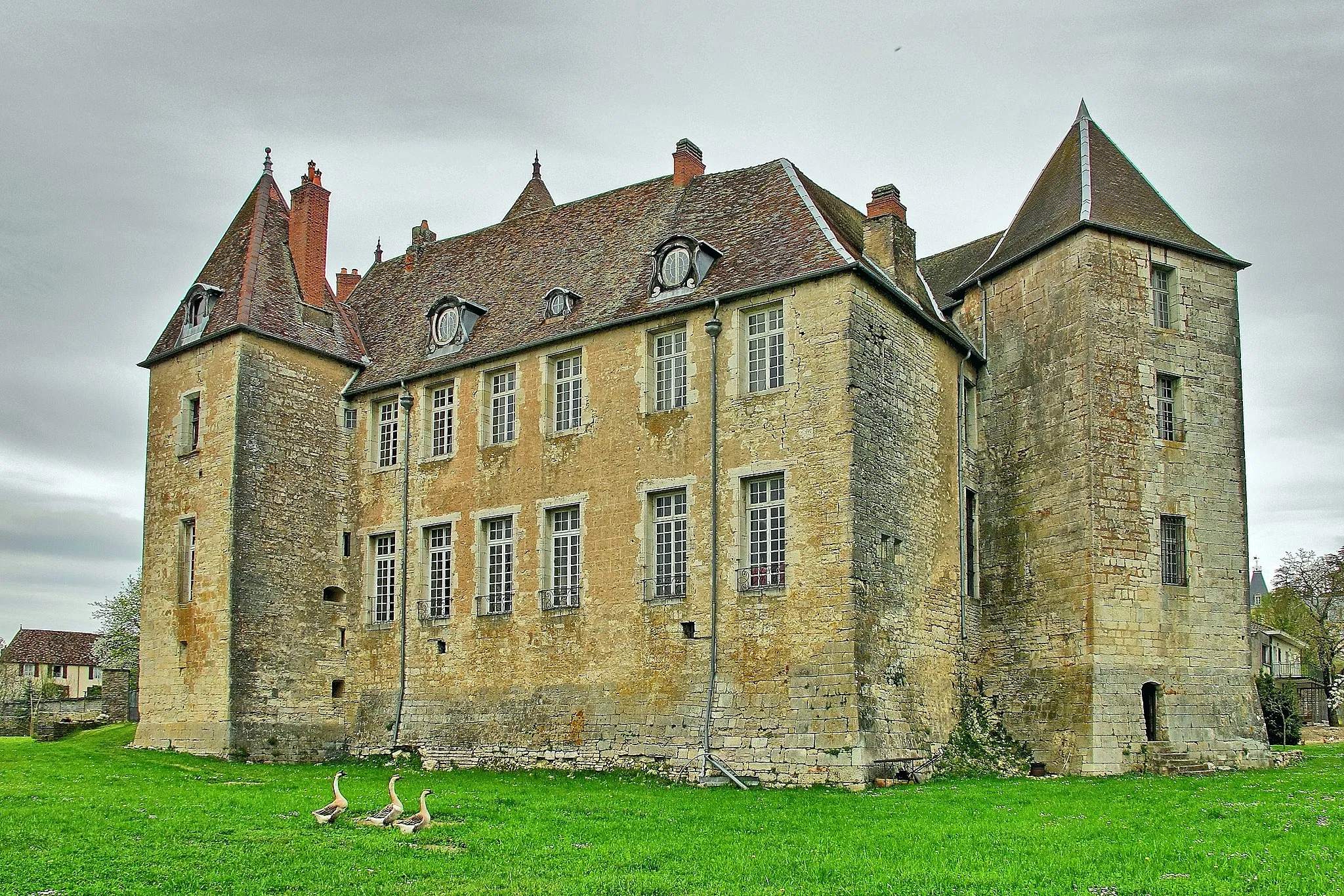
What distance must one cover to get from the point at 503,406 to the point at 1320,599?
42.8 metres

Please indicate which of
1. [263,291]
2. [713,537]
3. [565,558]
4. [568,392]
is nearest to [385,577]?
[565,558]

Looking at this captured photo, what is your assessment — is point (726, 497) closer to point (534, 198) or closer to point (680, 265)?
point (680, 265)

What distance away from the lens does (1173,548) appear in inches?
853

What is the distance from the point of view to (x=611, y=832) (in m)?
13.6

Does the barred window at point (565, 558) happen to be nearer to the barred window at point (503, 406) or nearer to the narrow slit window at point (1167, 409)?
the barred window at point (503, 406)

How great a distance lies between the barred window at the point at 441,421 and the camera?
25.2 m

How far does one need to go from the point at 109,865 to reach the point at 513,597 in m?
11.8

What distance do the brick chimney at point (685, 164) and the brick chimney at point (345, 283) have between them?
394 inches

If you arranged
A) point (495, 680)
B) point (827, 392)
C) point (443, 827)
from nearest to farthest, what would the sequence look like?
point (443, 827)
point (827, 392)
point (495, 680)

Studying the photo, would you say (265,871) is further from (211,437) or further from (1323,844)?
(211,437)

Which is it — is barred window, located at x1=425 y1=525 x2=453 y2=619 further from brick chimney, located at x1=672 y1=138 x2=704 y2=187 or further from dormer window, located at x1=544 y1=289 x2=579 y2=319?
brick chimney, located at x1=672 y1=138 x2=704 y2=187

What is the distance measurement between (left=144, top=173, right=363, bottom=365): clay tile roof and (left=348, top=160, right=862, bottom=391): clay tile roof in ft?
3.47

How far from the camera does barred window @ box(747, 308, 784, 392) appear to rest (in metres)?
20.8

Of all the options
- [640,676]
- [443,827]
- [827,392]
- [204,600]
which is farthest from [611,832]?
[204,600]
